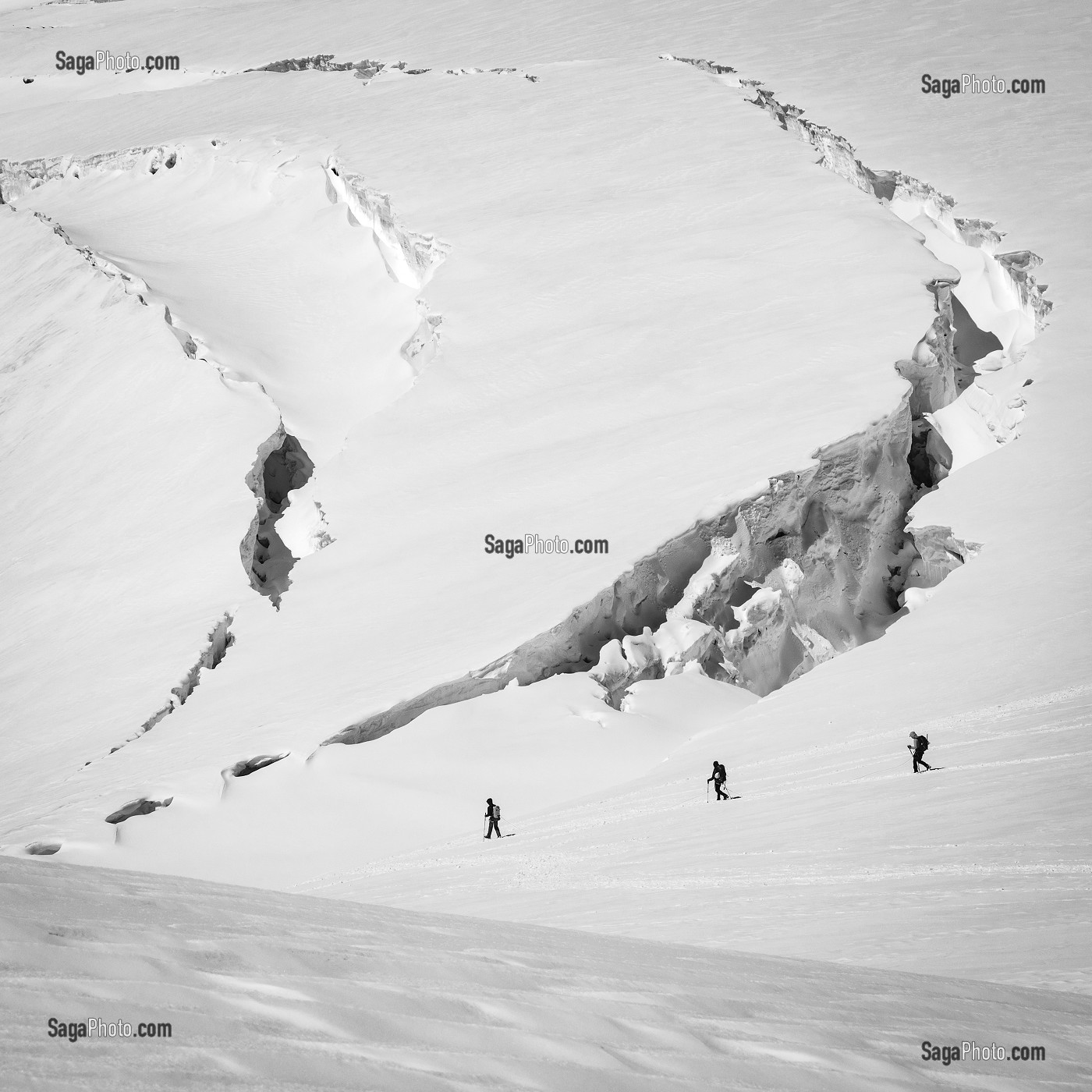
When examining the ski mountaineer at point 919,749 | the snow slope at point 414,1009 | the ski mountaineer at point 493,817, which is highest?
the snow slope at point 414,1009

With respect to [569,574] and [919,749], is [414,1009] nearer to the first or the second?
[919,749]

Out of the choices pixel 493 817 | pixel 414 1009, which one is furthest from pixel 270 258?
pixel 414 1009

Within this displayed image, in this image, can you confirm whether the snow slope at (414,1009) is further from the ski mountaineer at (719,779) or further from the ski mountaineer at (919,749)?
the ski mountaineer at (719,779)

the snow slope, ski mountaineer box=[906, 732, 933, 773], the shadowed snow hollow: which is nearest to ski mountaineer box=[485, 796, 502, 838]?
ski mountaineer box=[906, 732, 933, 773]

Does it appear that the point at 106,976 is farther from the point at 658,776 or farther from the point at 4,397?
the point at 4,397

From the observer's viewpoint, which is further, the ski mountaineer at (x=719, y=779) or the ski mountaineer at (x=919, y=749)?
the ski mountaineer at (x=719, y=779)

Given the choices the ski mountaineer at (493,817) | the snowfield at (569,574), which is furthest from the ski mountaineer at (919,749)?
the ski mountaineer at (493,817)

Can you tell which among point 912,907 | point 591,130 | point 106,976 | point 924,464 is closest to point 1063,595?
point 924,464
